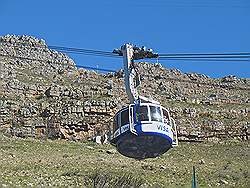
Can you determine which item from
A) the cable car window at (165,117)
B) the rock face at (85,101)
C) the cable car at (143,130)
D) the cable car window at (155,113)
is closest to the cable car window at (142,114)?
the cable car at (143,130)

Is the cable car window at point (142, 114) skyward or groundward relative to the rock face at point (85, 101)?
groundward

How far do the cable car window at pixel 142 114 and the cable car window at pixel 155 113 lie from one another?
207 mm

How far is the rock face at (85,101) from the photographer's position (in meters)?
47.7

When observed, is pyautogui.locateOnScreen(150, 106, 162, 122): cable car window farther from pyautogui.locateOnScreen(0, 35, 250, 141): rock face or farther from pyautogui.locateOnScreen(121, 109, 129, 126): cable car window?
pyautogui.locateOnScreen(0, 35, 250, 141): rock face

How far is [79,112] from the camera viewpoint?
49.0 meters

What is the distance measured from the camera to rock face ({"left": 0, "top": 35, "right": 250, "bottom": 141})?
47656mm

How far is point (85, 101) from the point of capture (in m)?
50.5

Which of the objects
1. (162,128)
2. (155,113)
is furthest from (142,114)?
(162,128)

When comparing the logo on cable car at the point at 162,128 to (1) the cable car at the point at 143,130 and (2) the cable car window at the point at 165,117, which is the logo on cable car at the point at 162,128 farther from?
(2) the cable car window at the point at 165,117

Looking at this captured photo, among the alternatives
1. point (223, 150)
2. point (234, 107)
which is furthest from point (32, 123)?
point (234, 107)

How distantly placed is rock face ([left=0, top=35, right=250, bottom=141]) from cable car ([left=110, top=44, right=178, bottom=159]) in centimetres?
1465

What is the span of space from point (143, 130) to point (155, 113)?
0.88 m

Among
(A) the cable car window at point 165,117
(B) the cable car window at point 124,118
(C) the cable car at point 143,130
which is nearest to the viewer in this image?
(C) the cable car at point 143,130

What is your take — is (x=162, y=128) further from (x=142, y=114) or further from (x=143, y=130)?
(x=142, y=114)
